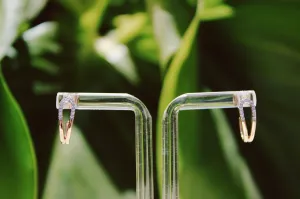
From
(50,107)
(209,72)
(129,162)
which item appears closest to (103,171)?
(129,162)

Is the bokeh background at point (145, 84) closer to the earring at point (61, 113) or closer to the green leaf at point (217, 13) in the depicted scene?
the green leaf at point (217, 13)

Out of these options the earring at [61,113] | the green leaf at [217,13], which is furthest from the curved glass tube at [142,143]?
the green leaf at [217,13]

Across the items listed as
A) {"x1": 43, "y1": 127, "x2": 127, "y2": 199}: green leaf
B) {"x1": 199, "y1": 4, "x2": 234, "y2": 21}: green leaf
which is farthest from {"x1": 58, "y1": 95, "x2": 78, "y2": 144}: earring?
{"x1": 199, "y1": 4, "x2": 234, "y2": 21}: green leaf

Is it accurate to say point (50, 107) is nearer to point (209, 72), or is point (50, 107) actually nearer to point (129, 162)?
point (129, 162)

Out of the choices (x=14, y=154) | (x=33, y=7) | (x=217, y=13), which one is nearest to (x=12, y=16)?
(x=33, y=7)

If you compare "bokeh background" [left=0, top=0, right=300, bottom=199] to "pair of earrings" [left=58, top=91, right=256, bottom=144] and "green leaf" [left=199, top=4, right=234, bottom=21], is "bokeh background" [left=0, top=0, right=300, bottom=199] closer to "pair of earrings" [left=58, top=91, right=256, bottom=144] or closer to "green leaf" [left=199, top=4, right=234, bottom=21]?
"green leaf" [left=199, top=4, right=234, bottom=21]

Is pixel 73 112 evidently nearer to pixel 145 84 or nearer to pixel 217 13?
pixel 145 84
